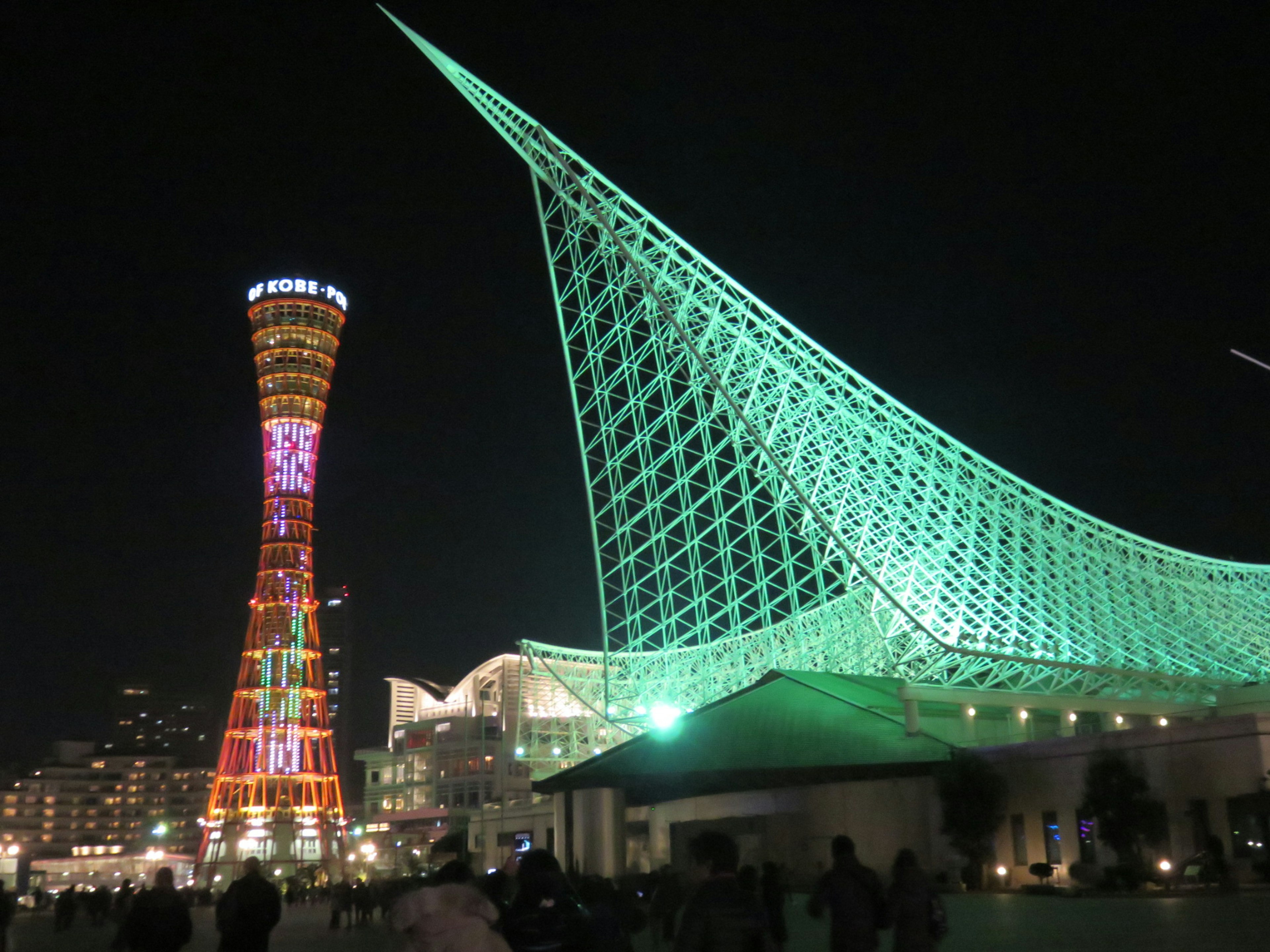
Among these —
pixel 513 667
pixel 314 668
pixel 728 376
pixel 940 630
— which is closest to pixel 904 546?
pixel 940 630

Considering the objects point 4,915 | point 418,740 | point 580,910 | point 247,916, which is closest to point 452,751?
point 418,740

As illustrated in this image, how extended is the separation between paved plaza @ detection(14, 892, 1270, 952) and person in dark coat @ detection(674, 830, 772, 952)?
4.19 metres

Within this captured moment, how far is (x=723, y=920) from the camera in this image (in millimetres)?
6359

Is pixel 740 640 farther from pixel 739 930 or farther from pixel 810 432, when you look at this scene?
pixel 739 930

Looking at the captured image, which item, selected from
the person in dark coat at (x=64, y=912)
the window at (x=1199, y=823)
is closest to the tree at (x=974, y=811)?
the window at (x=1199, y=823)

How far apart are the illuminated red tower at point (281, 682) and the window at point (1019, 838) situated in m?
52.4

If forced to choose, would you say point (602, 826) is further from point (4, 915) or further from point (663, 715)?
point (4, 915)

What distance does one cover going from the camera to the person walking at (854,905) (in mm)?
8539

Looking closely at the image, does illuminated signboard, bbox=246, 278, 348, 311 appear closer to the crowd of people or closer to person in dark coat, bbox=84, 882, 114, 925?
person in dark coat, bbox=84, 882, 114, 925

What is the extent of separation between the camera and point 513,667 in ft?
309

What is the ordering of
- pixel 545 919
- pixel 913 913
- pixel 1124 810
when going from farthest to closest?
1. pixel 1124 810
2. pixel 913 913
3. pixel 545 919

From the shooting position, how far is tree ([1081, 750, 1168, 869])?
30719 mm

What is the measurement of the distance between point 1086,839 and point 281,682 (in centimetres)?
5624

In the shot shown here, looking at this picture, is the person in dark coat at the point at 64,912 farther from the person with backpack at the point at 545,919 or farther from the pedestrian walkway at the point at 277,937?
the person with backpack at the point at 545,919
